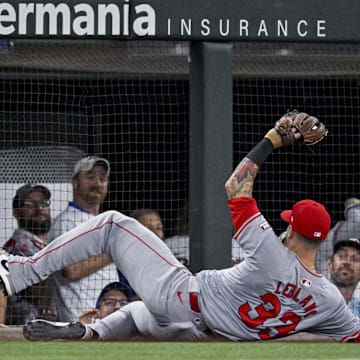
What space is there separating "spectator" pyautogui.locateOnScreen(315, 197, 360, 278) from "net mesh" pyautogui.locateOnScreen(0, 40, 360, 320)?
3.37 feet

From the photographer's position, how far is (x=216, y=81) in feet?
19.3

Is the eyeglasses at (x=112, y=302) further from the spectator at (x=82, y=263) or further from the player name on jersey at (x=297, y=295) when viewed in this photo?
the player name on jersey at (x=297, y=295)

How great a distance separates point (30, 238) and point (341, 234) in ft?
8.17

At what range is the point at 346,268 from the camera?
6660 mm

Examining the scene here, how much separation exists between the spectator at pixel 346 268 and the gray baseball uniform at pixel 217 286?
1.50 m

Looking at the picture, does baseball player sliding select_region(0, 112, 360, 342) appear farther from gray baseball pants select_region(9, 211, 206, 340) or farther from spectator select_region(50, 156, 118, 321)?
spectator select_region(50, 156, 118, 321)

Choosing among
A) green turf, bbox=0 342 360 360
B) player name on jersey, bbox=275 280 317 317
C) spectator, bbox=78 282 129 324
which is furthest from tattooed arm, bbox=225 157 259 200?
spectator, bbox=78 282 129 324

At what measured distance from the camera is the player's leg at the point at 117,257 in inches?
201

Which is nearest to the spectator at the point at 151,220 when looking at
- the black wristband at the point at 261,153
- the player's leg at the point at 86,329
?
the player's leg at the point at 86,329

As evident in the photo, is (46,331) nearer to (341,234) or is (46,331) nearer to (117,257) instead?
(117,257)

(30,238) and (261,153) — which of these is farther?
(30,238)

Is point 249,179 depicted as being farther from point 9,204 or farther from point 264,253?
point 9,204

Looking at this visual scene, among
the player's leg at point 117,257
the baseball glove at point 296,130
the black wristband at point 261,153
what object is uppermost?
the baseball glove at point 296,130

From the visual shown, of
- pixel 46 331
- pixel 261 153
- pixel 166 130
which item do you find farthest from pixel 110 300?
pixel 166 130
